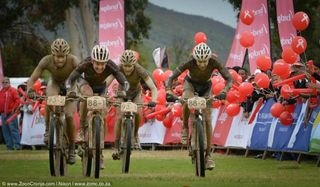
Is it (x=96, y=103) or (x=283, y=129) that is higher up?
(x=96, y=103)

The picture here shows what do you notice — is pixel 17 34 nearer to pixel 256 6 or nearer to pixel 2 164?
pixel 256 6

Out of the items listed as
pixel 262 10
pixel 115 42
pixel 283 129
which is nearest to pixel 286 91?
pixel 283 129

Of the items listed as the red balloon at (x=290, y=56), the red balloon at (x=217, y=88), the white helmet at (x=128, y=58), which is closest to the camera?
the white helmet at (x=128, y=58)

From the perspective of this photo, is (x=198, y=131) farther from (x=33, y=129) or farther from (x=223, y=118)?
(x=33, y=129)

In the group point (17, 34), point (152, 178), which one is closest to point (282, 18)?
point (152, 178)

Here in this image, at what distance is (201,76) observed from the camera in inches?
755

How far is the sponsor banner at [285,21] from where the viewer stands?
27.9 meters

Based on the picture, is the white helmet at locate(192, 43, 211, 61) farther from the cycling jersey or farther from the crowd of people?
the cycling jersey

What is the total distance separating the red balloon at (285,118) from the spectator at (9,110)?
41.4 ft

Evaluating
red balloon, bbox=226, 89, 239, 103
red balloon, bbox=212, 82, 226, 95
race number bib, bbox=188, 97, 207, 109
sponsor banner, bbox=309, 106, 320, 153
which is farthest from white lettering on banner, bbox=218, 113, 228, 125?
race number bib, bbox=188, 97, 207, 109

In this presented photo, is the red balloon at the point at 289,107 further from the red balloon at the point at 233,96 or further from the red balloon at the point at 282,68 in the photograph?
the red balloon at the point at 233,96

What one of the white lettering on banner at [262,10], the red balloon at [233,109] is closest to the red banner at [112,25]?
the white lettering on banner at [262,10]

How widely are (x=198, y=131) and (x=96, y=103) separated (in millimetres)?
1909

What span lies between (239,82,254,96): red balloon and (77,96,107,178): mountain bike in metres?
6.34
